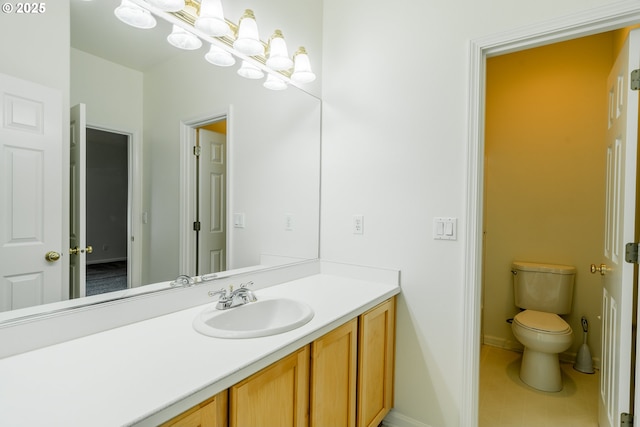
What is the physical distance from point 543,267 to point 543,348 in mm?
664

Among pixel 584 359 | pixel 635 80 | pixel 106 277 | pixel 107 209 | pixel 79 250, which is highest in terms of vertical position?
pixel 635 80

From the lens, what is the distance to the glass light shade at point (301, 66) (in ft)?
5.95

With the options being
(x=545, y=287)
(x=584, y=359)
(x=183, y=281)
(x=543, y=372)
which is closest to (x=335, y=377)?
(x=183, y=281)

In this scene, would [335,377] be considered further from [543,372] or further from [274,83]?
[543,372]

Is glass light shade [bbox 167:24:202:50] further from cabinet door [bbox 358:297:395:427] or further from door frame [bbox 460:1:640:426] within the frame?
cabinet door [bbox 358:297:395:427]

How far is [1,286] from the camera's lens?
90 centimetres

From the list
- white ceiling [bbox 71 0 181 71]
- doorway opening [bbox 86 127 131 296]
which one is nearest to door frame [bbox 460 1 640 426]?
white ceiling [bbox 71 0 181 71]

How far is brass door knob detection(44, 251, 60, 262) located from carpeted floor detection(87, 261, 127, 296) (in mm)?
90

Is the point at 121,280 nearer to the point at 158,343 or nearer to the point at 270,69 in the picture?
the point at 158,343

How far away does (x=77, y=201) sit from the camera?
1.05 metres

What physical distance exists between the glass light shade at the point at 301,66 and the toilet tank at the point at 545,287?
221 cm

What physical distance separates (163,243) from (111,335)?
39 centimetres

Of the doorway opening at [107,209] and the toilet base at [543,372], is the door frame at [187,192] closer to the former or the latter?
the doorway opening at [107,209]

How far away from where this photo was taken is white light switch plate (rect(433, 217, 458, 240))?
1605mm
